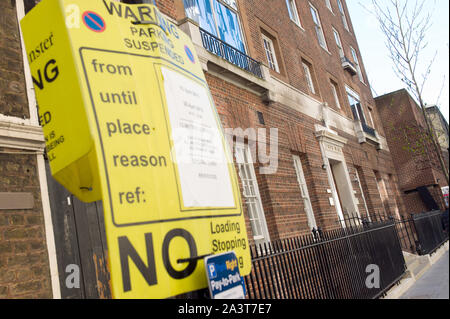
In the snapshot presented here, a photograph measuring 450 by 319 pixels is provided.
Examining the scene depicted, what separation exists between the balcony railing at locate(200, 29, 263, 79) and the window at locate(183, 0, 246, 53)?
367 millimetres

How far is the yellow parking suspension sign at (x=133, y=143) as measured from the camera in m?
1.70

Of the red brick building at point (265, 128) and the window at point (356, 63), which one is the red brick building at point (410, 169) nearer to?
the window at point (356, 63)

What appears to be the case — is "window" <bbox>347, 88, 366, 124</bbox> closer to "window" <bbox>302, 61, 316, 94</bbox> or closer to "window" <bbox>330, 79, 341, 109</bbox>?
"window" <bbox>330, 79, 341, 109</bbox>

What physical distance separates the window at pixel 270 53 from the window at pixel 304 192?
2828mm

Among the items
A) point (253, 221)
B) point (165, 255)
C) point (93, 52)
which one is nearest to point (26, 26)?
point (93, 52)

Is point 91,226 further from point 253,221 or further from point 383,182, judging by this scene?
point 383,182

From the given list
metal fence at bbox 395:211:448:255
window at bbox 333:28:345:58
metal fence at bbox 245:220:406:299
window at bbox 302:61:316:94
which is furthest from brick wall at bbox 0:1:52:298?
window at bbox 333:28:345:58

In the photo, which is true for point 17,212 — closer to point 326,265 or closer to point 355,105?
point 326,265

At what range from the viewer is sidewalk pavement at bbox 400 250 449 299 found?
873 cm

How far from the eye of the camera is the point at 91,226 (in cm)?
595

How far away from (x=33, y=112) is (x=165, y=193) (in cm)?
462

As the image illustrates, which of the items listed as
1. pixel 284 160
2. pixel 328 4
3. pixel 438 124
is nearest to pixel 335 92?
pixel 328 4

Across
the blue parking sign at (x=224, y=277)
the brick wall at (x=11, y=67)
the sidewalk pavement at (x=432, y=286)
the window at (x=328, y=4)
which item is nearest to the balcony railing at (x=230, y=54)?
the brick wall at (x=11, y=67)

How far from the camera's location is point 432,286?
9867mm
